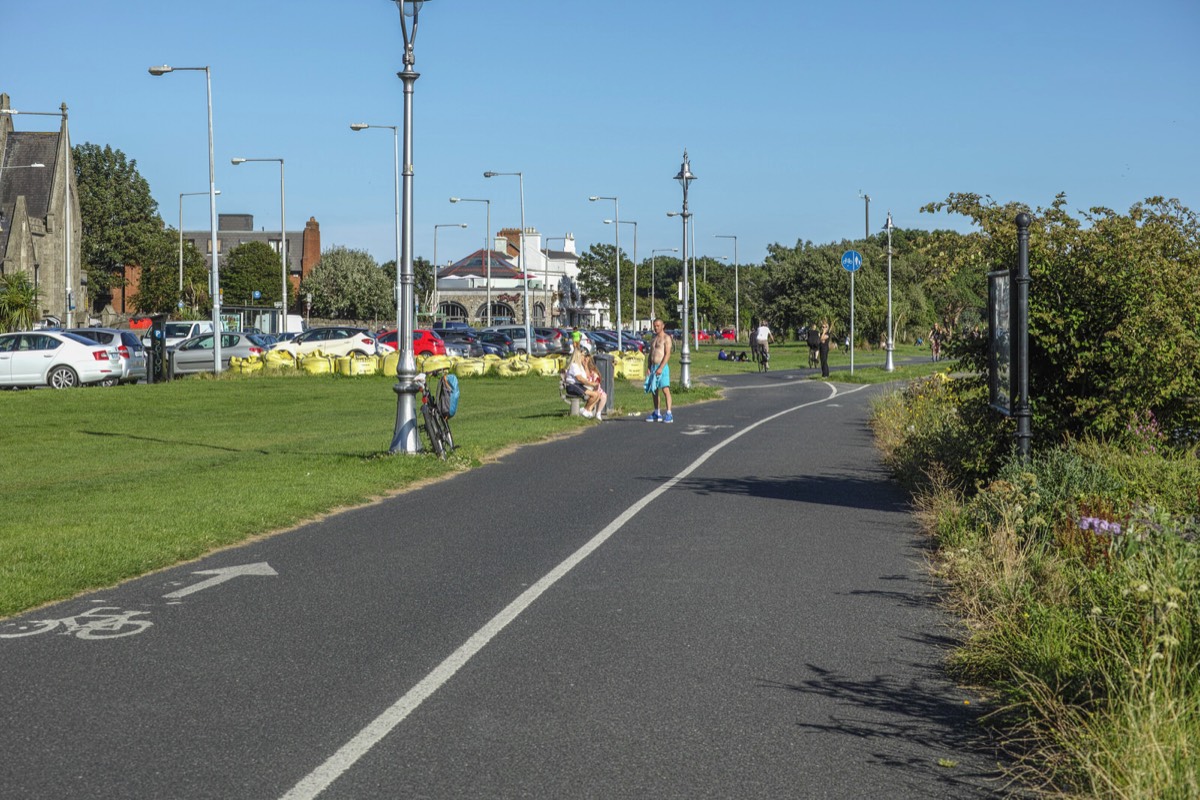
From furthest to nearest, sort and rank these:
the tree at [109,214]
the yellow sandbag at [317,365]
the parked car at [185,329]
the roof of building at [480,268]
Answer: the roof of building at [480,268] < the tree at [109,214] < the parked car at [185,329] < the yellow sandbag at [317,365]

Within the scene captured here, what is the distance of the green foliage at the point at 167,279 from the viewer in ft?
319

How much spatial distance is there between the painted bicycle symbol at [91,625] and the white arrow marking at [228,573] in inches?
30.8

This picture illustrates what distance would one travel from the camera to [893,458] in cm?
1711

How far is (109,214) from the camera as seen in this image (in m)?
108

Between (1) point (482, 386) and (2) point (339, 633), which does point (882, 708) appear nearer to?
(2) point (339, 633)

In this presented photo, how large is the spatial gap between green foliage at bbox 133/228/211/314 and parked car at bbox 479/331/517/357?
122ft

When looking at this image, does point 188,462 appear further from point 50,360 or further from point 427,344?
point 427,344

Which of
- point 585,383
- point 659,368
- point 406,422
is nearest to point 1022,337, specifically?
point 406,422

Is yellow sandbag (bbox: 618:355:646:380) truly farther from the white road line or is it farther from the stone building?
the stone building

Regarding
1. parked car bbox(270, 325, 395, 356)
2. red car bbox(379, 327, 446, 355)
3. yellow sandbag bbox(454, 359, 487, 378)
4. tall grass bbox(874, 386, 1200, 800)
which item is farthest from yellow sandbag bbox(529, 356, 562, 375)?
tall grass bbox(874, 386, 1200, 800)

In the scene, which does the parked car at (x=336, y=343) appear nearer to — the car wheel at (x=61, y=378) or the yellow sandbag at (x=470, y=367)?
the yellow sandbag at (x=470, y=367)

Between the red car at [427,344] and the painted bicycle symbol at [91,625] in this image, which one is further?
the red car at [427,344]

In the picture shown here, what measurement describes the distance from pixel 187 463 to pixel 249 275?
110 metres

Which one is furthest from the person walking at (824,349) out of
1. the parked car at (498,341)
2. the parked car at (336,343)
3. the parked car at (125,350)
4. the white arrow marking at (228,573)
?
the white arrow marking at (228,573)
